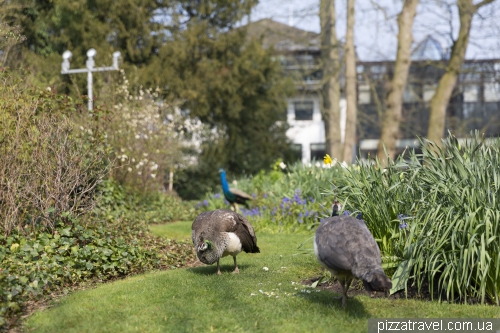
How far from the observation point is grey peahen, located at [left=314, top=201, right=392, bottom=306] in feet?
17.8

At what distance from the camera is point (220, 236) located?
7809mm

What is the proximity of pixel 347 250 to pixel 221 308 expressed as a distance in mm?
1445

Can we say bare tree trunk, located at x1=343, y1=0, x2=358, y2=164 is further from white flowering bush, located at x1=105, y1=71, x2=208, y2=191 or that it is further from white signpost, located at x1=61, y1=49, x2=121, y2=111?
white signpost, located at x1=61, y1=49, x2=121, y2=111

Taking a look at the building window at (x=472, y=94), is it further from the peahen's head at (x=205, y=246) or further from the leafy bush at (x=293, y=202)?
the peahen's head at (x=205, y=246)

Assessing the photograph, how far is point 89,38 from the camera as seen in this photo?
80.8 feet

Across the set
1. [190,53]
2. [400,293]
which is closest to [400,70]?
[190,53]

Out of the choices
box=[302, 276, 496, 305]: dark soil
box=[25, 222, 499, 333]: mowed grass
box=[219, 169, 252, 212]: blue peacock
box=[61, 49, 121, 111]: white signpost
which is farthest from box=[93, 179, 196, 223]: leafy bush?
box=[302, 276, 496, 305]: dark soil

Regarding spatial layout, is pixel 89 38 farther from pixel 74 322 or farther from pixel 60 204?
pixel 74 322

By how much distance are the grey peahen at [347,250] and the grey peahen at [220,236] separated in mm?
1835

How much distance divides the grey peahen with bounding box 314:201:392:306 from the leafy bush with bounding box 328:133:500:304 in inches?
31.0

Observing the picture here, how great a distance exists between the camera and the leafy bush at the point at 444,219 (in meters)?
6.19

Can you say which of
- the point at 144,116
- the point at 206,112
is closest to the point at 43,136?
the point at 144,116

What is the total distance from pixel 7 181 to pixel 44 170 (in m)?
0.52

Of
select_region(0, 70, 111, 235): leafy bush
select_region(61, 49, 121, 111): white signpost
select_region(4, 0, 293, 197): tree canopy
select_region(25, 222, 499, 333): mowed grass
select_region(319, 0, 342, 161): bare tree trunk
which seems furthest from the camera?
select_region(4, 0, 293, 197): tree canopy
